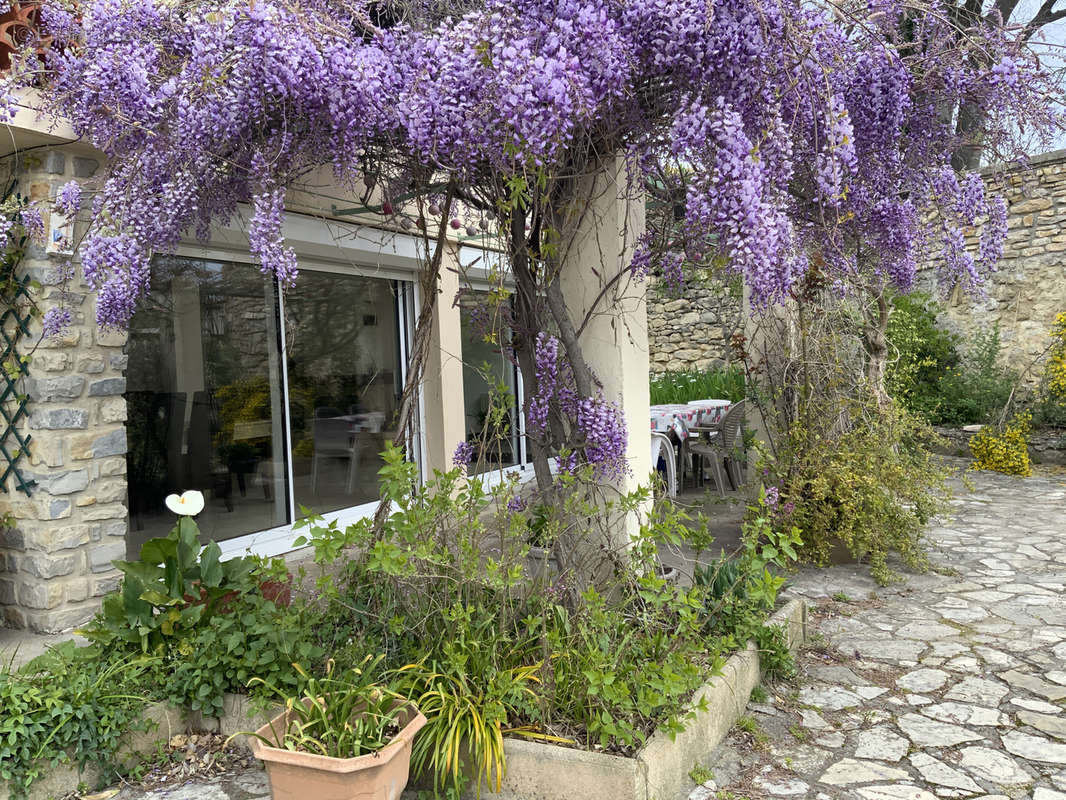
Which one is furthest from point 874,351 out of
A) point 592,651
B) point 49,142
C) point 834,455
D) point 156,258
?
point 49,142

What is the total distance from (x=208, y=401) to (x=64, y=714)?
7.79 feet

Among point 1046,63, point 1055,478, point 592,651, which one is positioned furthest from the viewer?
point 1055,478

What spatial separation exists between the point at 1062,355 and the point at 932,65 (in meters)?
6.06

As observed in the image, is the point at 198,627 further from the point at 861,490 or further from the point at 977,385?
the point at 977,385

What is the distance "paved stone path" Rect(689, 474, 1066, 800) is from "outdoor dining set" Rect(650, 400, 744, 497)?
1995mm

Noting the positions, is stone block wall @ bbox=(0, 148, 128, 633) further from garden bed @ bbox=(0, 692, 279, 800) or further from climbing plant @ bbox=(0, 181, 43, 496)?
garden bed @ bbox=(0, 692, 279, 800)

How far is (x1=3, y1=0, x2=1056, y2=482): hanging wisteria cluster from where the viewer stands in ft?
7.69

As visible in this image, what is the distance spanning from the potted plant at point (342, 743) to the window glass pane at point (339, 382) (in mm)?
2617

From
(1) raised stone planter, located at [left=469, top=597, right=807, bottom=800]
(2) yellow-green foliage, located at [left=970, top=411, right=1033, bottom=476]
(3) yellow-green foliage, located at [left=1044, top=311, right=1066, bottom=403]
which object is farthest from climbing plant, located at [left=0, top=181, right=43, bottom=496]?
(3) yellow-green foliage, located at [left=1044, top=311, right=1066, bottom=403]

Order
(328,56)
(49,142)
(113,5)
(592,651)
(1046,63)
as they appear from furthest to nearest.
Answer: (49,142), (1046,63), (113,5), (328,56), (592,651)

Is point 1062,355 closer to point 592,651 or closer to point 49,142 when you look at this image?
point 592,651

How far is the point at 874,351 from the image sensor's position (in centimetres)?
541

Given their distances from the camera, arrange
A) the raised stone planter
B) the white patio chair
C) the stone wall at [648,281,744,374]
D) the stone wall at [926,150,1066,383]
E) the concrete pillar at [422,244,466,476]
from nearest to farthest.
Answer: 1. the raised stone planter
2. the concrete pillar at [422,244,466,476]
3. the white patio chair
4. the stone wall at [926,150,1066,383]
5. the stone wall at [648,281,744,374]

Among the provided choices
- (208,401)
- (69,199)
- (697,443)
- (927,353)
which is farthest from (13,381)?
(927,353)
